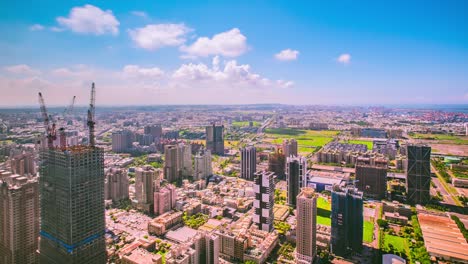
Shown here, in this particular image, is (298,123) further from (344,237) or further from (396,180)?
(344,237)

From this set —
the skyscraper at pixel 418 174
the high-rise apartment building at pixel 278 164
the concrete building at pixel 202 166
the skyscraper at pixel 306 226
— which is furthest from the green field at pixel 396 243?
the concrete building at pixel 202 166

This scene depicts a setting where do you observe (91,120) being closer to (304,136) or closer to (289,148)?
(289,148)

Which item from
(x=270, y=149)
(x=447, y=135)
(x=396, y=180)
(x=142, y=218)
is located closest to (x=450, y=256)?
(x=396, y=180)

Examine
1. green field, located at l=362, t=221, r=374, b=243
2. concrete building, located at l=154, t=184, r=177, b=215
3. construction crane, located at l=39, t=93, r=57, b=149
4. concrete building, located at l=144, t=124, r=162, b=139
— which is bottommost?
green field, located at l=362, t=221, r=374, b=243

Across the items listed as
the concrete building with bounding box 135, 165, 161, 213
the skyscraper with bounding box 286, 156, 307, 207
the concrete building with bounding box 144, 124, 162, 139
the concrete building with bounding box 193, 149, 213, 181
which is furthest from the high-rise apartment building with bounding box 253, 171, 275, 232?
Answer: the concrete building with bounding box 144, 124, 162, 139

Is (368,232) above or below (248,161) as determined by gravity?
below

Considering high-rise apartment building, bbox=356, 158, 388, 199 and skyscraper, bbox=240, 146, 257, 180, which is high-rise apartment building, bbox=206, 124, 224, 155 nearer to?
skyscraper, bbox=240, 146, 257, 180

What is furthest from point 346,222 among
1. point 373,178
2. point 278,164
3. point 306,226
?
point 278,164
